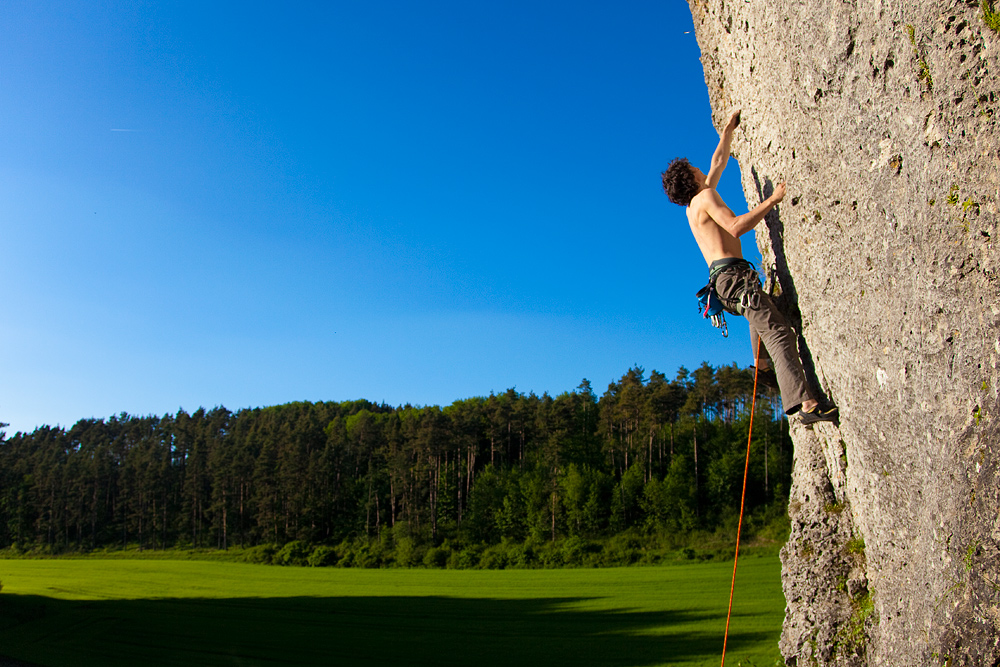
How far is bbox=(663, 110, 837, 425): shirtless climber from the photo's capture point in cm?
444

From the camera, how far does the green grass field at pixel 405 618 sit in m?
27.5

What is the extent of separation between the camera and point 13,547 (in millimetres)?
91438

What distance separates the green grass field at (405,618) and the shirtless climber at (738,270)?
1591 cm

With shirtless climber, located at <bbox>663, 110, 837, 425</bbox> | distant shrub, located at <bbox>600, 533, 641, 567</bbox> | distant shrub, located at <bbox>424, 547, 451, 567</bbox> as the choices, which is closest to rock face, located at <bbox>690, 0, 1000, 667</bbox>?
shirtless climber, located at <bbox>663, 110, 837, 425</bbox>

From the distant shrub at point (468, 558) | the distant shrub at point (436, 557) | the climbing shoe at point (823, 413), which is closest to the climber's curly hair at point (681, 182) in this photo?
the climbing shoe at point (823, 413)

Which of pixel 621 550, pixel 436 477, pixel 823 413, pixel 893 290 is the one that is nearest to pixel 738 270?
pixel 823 413

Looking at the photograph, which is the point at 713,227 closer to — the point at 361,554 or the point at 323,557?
the point at 361,554

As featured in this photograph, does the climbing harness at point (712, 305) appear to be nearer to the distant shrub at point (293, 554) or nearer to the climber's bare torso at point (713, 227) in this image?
the climber's bare torso at point (713, 227)

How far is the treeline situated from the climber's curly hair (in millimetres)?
64553

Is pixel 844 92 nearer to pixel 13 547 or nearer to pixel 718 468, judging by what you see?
pixel 718 468

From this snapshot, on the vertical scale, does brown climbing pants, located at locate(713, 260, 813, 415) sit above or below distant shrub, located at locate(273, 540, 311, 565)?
above

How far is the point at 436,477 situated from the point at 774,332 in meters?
78.2

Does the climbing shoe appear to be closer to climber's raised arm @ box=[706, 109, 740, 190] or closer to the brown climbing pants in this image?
the brown climbing pants

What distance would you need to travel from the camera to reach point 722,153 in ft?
17.8
